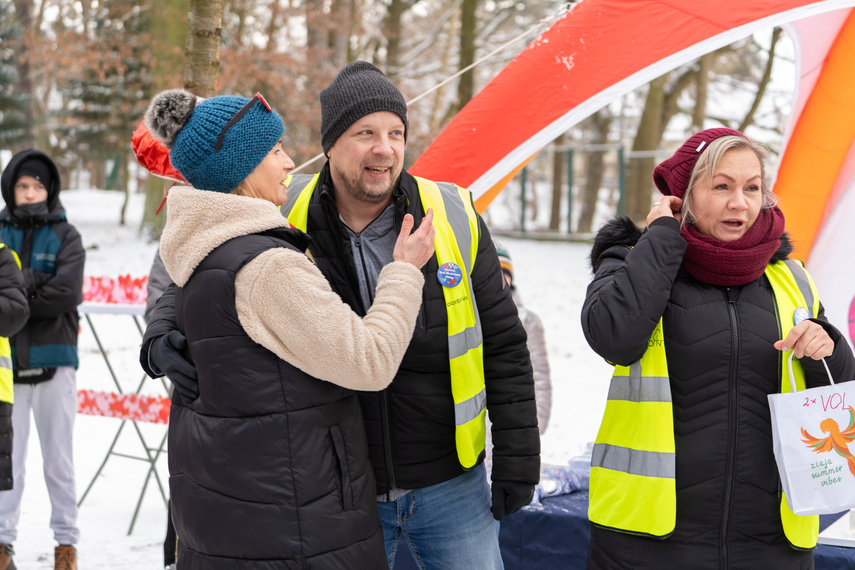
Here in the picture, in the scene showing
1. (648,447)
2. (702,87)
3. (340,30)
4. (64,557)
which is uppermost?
(340,30)

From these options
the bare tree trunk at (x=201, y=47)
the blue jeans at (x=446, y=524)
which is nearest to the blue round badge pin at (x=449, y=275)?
the blue jeans at (x=446, y=524)

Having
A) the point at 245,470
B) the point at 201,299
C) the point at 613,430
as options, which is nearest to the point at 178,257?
the point at 201,299

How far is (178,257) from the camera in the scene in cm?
194

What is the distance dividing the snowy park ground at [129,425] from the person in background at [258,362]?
1.05 metres

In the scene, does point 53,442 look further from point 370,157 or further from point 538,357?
point 370,157

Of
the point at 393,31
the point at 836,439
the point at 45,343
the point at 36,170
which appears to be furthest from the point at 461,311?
the point at 393,31

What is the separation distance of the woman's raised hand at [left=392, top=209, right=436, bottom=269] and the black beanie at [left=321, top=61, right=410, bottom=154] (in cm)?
44

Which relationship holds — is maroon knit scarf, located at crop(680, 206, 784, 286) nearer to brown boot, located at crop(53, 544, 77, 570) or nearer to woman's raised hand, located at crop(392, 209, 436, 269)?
woman's raised hand, located at crop(392, 209, 436, 269)

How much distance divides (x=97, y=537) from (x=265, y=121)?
3.81 meters

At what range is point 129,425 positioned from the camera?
7.50 meters

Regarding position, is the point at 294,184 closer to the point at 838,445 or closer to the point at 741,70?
the point at 838,445

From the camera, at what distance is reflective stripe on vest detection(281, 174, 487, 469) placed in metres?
2.30

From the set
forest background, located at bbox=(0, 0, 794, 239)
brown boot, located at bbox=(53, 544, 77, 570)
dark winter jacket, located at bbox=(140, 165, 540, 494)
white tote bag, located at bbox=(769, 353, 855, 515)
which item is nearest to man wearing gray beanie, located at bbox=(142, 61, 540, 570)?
dark winter jacket, located at bbox=(140, 165, 540, 494)

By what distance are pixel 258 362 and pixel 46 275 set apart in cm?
298
